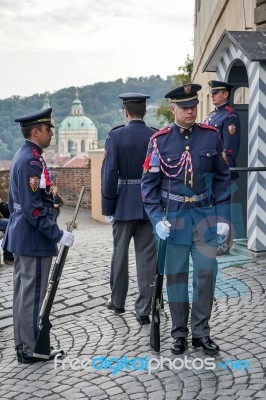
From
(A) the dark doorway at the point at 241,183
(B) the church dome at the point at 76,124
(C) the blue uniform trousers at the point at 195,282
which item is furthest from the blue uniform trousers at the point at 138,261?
(B) the church dome at the point at 76,124

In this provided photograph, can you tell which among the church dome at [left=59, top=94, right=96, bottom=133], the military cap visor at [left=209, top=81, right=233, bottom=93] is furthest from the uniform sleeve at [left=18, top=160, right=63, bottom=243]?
the church dome at [left=59, top=94, right=96, bottom=133]

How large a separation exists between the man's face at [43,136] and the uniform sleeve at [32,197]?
0.22m

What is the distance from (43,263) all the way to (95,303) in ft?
5.61

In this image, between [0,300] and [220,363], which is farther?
[0,300]

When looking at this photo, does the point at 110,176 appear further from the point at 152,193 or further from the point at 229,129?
the point at 229,129

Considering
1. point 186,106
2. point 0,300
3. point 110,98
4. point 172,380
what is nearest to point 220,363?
point 172,380

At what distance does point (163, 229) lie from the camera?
15.1 feet

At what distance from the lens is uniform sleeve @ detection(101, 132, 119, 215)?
5.78m

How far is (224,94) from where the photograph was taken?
25.5 ft

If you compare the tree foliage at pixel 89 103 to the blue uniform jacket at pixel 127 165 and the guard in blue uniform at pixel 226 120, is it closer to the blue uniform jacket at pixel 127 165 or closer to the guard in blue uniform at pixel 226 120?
the guard in blue uniform at pixel 226 120

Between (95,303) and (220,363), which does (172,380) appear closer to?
(220,363)

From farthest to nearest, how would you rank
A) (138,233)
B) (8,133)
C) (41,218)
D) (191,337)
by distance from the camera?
(8,133)
(138,233)
(191,337)
(41,218)

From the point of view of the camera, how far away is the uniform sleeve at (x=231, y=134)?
768 centimetres

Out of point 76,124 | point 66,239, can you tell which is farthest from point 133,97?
point 76,124
